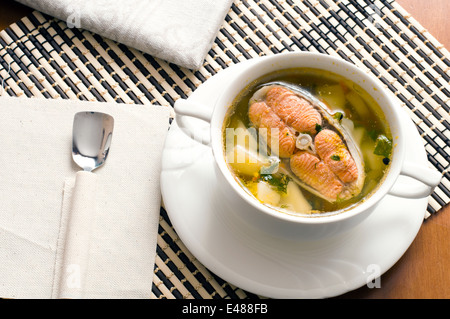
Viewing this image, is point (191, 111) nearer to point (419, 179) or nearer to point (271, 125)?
point (271, 125)

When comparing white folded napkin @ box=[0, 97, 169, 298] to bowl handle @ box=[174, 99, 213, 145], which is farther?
white folded napkin @ box=[0, 97, 169, 298]

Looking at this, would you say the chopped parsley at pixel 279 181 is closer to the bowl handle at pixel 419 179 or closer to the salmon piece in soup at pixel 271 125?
the salmon piece in soup at pixel 271 125

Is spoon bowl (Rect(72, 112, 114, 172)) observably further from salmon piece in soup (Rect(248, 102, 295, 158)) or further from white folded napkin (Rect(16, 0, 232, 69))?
salmon piece in soup (Rect(248, 102, 295, 158))

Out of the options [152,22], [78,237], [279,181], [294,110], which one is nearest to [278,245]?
[279,181]

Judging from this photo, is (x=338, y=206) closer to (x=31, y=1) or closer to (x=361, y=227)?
(x=361, y=227)

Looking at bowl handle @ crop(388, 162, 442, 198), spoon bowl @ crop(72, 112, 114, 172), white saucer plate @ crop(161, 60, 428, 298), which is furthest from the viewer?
spoon bowl @ crop(72, 112, 114, 172)

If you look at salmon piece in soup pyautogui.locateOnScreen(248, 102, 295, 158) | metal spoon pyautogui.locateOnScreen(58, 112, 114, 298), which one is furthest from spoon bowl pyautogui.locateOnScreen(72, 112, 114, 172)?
salmon piece in soup pyautogui.locateOnScreen(248, 102, 295, 158)
